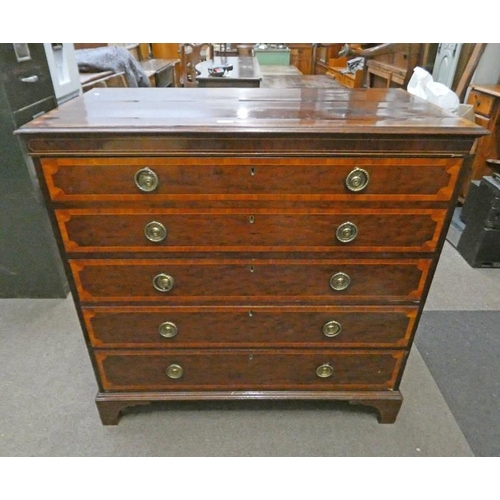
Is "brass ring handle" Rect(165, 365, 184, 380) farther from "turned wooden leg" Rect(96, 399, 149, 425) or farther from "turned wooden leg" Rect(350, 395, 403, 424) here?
"turned wooden leg" Rect(350, 395, 403, 424)

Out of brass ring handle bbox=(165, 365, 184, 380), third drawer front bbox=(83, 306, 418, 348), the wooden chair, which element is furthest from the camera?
the wooden chair

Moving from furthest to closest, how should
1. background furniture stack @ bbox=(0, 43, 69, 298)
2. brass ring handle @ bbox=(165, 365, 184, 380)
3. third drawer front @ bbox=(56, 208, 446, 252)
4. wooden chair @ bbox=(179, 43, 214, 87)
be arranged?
wooden chair @ bbox=(179, 43, 214, 87), background furniture stack @ bbox=(0, 43, 69, 298), brass ring handle @ bbox=(165, 365, 184, 380), third drawer front @ bbox=(56, 208, 446, 252)

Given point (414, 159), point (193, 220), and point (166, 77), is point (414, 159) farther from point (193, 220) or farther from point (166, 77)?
point (166, 77)

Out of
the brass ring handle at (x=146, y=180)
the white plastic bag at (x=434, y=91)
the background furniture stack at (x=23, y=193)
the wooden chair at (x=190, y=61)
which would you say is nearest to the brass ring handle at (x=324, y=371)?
the brass ring handle at (x=146, y=180)

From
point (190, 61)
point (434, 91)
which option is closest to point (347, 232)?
point (434, 91)

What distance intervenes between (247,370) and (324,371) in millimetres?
265

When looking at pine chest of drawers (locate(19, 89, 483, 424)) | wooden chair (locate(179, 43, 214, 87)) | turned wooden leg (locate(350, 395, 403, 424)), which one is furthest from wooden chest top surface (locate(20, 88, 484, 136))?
wooden chair (locate(179, 43, 214, 87))

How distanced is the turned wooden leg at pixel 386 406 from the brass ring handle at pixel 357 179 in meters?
0.81

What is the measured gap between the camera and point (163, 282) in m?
1.15

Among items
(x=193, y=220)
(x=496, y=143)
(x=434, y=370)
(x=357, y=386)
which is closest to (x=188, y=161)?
(x=193, y=220)

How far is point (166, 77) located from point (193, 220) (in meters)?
4.90

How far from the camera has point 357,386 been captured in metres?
1.38

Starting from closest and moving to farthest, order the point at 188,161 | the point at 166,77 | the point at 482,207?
the point at 188,161 → the point at 482,207 → the point at 166,77

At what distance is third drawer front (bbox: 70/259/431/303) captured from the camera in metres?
1.12
